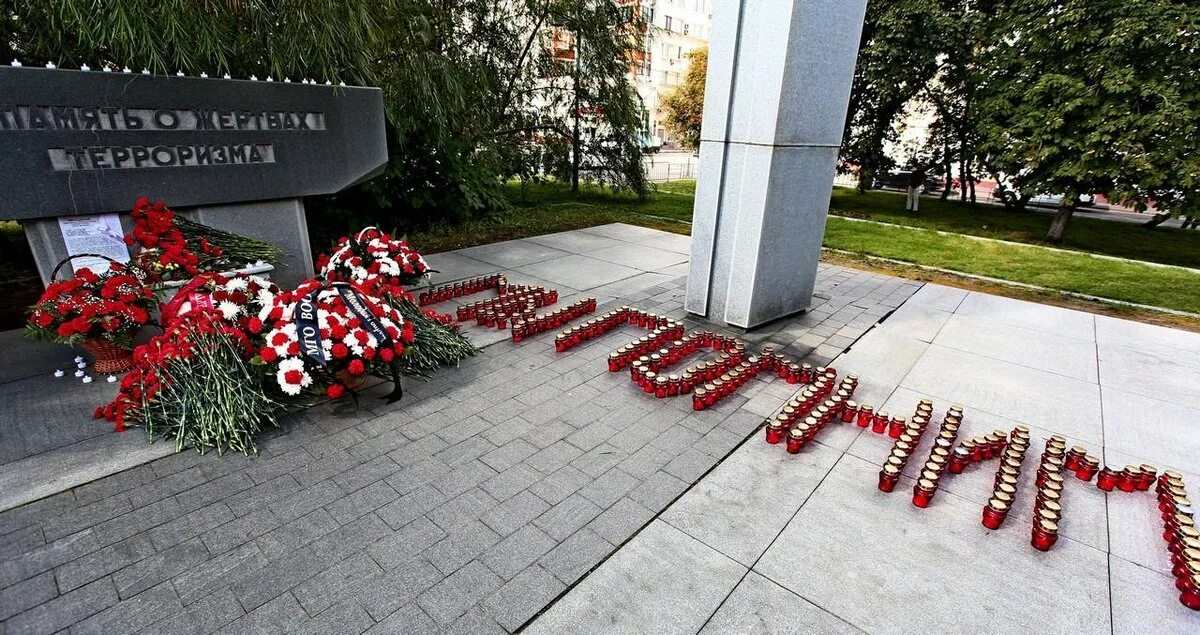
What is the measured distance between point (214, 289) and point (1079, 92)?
49.7 ft

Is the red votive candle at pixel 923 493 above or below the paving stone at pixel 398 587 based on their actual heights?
above

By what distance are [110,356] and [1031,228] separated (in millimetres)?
17924

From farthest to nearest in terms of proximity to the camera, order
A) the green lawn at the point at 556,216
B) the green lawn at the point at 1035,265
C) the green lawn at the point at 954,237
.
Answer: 1. the green lawn at the point at 556,216
2. the green lawn at the point at 954,237
3. the green lawn at the point at 1035,265

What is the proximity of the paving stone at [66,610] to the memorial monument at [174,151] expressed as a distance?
3.29 m

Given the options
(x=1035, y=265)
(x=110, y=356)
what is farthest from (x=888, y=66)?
(x=110, y=356)

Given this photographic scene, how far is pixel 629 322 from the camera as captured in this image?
5.83 metres

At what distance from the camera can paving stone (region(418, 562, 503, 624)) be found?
2315 millimetres

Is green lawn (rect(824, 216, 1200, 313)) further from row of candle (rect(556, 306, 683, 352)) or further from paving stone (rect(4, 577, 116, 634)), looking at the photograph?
paving stone (rect(4, 577, 116, 634))

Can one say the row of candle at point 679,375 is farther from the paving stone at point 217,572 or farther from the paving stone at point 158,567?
the paving stone at point 158,567

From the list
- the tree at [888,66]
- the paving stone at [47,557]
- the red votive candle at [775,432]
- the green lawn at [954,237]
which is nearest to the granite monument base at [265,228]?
the paving stone at [47,557]

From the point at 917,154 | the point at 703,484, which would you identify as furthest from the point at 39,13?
the point at 917,154

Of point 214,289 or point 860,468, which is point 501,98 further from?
point 860,468

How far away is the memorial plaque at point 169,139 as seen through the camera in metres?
3.92

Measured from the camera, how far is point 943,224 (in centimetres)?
1380
